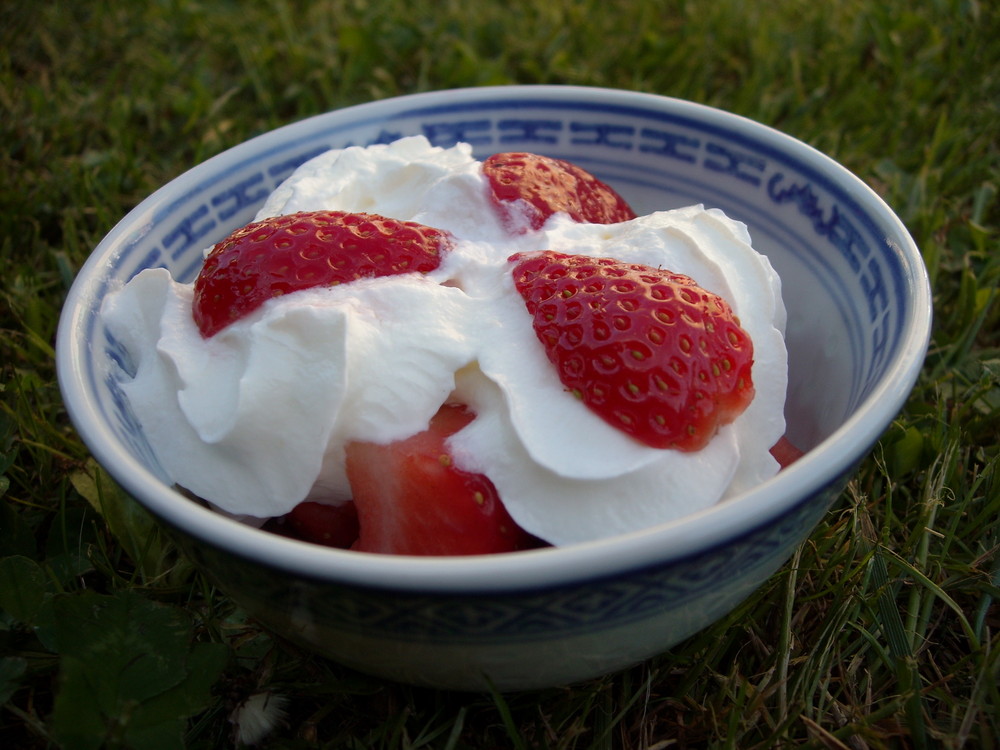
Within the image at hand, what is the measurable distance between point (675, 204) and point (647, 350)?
55 cm

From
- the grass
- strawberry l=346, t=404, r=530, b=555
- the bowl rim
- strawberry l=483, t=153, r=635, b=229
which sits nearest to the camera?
the bowl rim

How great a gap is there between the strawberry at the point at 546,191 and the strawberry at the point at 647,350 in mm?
199

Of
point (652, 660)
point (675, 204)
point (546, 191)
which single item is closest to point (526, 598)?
point (652, 660)

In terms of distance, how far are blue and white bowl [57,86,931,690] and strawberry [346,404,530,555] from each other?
0.11 m

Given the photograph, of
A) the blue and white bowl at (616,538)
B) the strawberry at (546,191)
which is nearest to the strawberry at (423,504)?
the blue and white bowl at (616,538)

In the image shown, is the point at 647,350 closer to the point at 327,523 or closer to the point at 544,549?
the point at 544,549

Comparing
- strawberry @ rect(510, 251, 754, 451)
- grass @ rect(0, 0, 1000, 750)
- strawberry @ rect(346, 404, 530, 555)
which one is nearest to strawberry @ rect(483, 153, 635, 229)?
strawberry @ rect(510, 251, 754, 451)

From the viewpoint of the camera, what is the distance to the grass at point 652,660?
38.1 inches

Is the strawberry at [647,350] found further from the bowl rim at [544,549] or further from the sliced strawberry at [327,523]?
the sliced strawberry at [327,523]

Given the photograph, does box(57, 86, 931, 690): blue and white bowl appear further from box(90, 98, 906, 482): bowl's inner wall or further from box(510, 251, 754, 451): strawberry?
box(510, 251, 754, 451): strawberry

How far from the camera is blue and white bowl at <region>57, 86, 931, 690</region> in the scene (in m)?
0.68

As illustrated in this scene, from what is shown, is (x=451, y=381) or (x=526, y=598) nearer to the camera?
(x=526, y=598)

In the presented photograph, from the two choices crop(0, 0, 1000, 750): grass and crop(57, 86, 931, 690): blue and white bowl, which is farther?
crop(0, 0, 1000, 750): grass

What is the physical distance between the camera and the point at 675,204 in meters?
1.35
